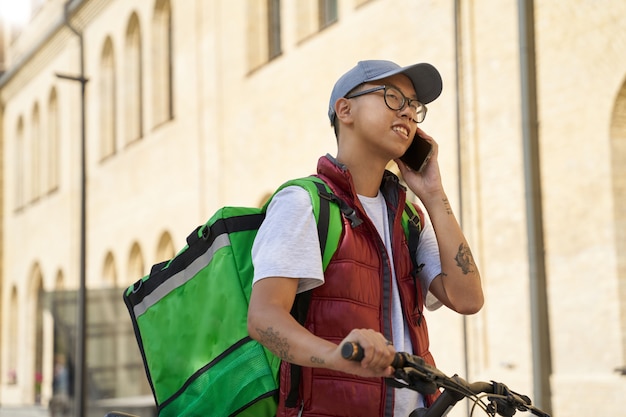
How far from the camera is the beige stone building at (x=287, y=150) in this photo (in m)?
12.6

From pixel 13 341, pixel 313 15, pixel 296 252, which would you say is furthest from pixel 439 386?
pixel 13 341

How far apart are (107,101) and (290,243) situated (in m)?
27.7

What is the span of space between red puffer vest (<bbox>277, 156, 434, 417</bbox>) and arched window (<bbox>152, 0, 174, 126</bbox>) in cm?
2314

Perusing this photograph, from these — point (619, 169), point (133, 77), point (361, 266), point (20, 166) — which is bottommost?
point (361, 266)

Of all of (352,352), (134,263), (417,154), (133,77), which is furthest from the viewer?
(133,77)

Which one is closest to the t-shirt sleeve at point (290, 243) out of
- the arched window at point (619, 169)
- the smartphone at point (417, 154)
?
the smartphone at point (417, 154)

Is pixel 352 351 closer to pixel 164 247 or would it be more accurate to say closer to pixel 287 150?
pixel 287 150

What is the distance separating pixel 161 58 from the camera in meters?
26.1

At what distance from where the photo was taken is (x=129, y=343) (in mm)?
23641

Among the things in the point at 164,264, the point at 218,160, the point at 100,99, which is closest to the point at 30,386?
the point at 100,99

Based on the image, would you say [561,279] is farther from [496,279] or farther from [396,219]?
[396,219]

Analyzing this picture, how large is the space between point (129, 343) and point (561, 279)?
41.8 feet

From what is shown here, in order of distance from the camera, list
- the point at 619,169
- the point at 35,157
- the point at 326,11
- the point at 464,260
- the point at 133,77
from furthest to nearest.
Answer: the point at 35,157 → the point at 133,77 → the point at 326,11 → the point at 619,169 → the point at 464,260

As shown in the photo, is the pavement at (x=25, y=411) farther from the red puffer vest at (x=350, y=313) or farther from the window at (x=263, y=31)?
the red puffer vest at (x=350, y=313)
